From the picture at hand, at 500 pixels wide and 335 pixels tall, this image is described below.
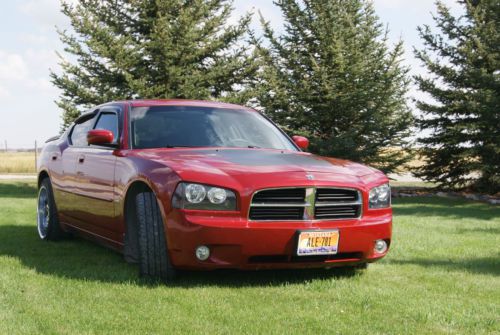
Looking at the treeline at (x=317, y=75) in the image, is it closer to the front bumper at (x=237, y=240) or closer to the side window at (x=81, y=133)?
the side window at (x=81, y=133)

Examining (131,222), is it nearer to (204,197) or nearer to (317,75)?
(204,197)

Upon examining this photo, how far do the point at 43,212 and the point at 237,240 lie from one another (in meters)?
4.20

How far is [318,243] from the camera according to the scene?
522 centimetres

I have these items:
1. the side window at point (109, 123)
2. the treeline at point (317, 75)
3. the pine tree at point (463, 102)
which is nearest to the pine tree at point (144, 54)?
the treeline at point (317, 75)

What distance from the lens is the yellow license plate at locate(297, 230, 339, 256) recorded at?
5156 millimetres

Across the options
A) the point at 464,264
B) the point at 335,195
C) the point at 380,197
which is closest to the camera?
the point at 335,195

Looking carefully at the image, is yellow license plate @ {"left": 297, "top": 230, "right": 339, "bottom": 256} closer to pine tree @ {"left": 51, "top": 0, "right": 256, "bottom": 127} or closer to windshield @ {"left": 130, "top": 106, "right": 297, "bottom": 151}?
windshield @ {"left": 130, "top": 106, "right": 297, "bottom": 151}

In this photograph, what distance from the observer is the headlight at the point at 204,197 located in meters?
5.04

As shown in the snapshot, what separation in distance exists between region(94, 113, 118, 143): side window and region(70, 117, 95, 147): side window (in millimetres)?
233

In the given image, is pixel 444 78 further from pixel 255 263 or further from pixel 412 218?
pixel 255 263

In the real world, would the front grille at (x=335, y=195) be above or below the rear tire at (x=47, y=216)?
above

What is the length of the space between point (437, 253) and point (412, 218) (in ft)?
13.5

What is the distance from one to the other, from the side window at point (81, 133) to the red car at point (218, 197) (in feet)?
2.11

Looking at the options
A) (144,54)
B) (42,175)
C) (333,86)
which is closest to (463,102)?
(333,86)
